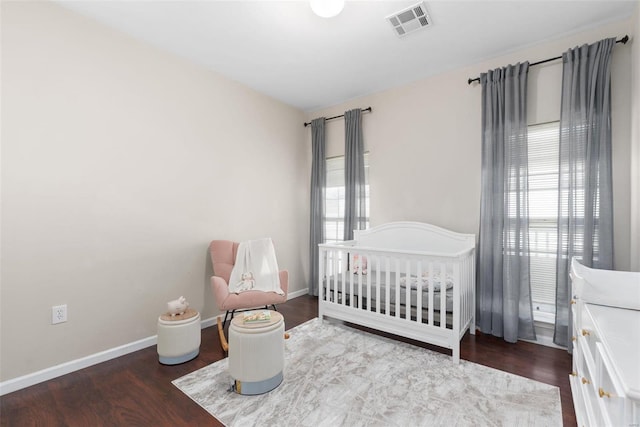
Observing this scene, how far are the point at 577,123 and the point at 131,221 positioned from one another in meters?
3.55

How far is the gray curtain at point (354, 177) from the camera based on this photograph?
11.6 ft

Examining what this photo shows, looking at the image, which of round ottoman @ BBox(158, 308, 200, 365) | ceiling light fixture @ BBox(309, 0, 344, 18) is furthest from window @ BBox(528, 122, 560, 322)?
round ottoman @ BBox(158, 308, 200, 365)

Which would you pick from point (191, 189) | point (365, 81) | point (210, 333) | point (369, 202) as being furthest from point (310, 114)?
point (210, 333)

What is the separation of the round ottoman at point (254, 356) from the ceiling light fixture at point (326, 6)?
6.62 ft

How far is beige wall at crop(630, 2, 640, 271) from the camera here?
1.90m

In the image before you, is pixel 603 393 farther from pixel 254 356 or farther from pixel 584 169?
pixel 584 169

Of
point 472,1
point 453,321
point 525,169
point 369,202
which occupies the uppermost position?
point 472,1

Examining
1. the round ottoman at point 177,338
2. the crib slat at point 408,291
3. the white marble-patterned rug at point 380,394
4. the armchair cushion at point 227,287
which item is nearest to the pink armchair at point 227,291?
the armchair cushion at point 227,287

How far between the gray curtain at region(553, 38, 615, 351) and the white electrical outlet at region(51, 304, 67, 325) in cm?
366

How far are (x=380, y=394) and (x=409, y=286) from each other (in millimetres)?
841

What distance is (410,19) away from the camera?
2.20 metres

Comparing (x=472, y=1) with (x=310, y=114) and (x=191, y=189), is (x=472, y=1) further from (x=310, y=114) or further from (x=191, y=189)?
(x=191, y=189)

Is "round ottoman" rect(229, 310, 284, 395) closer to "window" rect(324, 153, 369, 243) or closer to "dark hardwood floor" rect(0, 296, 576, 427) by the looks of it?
"dark hardwood floor" rect(0, 296, 576, 427)

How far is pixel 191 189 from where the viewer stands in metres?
2.84
